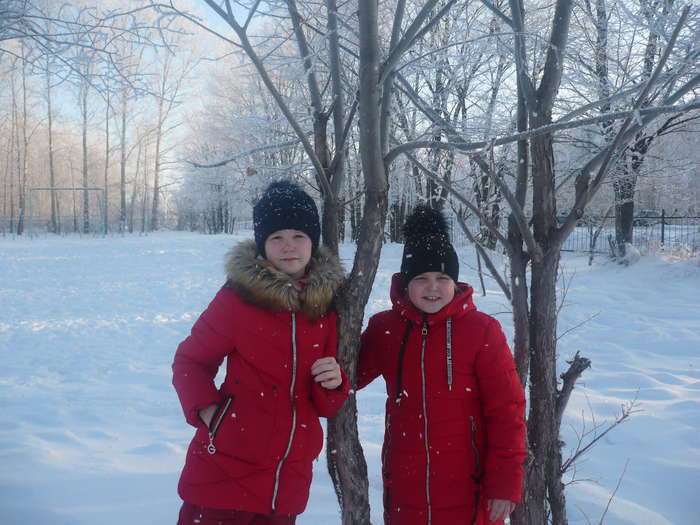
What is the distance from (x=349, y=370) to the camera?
1.65m

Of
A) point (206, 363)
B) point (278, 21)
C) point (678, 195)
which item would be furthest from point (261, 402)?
point (678, 195)

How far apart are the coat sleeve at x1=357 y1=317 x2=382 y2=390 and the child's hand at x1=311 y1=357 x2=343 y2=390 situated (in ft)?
0.98

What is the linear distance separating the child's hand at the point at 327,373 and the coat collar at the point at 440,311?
38cm

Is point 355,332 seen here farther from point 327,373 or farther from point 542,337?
point 542,337

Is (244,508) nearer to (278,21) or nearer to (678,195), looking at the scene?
(278,21)

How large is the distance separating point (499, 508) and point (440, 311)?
0.66 m

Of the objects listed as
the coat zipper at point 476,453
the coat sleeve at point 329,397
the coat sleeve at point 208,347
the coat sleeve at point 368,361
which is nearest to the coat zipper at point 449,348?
the coat zipper at point 476,453

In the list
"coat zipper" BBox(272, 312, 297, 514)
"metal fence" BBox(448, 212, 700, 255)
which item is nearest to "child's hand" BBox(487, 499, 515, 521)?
"coat zipper" BBox(272, 312, 297, 514)

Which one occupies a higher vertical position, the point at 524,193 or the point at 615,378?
the point at 524,193

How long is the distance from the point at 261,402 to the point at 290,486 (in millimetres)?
281

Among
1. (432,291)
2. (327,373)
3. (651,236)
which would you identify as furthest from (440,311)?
(651,236)

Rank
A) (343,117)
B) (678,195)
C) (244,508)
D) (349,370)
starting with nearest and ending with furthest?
(244,508) → (349,370) → (343,117) → (678,195)

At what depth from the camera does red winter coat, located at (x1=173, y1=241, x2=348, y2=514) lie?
151cm

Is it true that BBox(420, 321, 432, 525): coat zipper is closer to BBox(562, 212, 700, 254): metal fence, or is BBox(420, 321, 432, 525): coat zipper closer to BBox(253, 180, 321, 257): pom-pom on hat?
BBox(253, 180, 321, 257): pom-pom on hat
